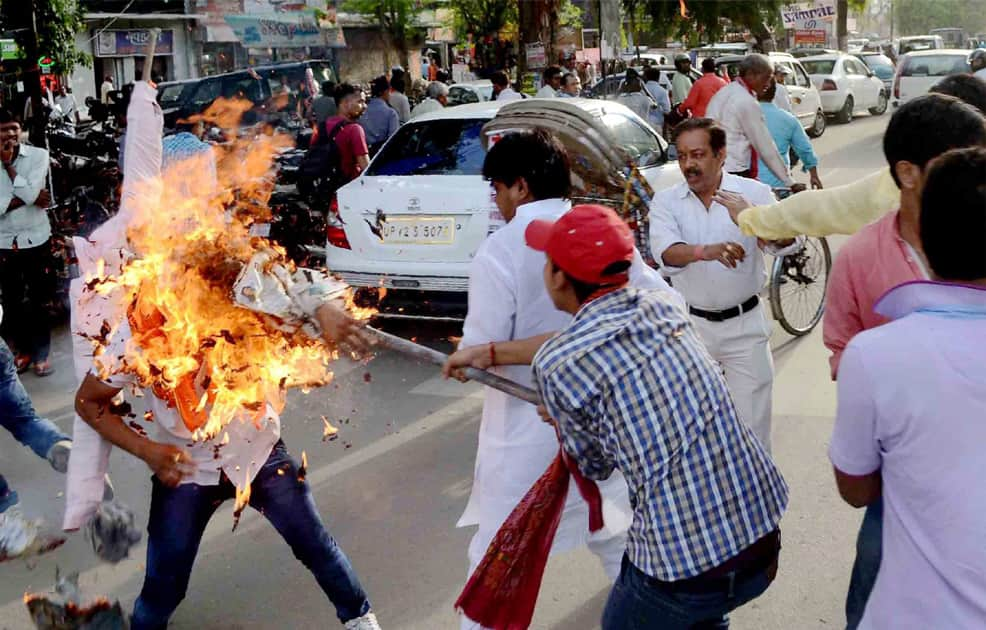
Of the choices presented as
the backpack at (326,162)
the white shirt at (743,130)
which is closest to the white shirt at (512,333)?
the white shirt at (743,130)

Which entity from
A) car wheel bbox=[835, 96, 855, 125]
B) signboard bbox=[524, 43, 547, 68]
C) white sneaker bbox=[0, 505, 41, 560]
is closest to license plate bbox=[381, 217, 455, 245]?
white sneaker bbox=[0, 505, 41, 560]

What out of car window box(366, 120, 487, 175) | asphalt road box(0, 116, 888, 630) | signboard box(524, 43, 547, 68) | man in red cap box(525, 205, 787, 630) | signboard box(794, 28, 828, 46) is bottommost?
asphalt road box(0, 116, 888, 630)

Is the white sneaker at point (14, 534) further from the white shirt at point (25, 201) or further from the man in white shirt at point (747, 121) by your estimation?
the man in white shirt at point (747, 121)

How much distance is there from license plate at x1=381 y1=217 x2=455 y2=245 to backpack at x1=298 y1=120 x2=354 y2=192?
9.26ft

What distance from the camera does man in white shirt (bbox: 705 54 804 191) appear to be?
25.7 ft

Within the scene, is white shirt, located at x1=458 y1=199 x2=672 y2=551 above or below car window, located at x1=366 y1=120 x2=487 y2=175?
below

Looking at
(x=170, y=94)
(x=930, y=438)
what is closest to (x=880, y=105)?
(x=170, y=94)

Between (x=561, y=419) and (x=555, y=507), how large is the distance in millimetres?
446

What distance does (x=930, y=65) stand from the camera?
2709cm

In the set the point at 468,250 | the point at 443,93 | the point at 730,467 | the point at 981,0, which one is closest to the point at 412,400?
the point at 468,250

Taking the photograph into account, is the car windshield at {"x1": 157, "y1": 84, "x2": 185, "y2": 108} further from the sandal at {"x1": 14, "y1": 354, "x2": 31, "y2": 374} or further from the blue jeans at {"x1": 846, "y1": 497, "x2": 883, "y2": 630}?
the blue jeans at {"x1": 846, "y1": 497, "x2": 883, "y2": 630}

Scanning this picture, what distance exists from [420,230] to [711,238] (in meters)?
3.75

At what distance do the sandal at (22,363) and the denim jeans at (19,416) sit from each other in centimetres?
284

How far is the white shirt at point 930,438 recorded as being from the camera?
6.70ft
